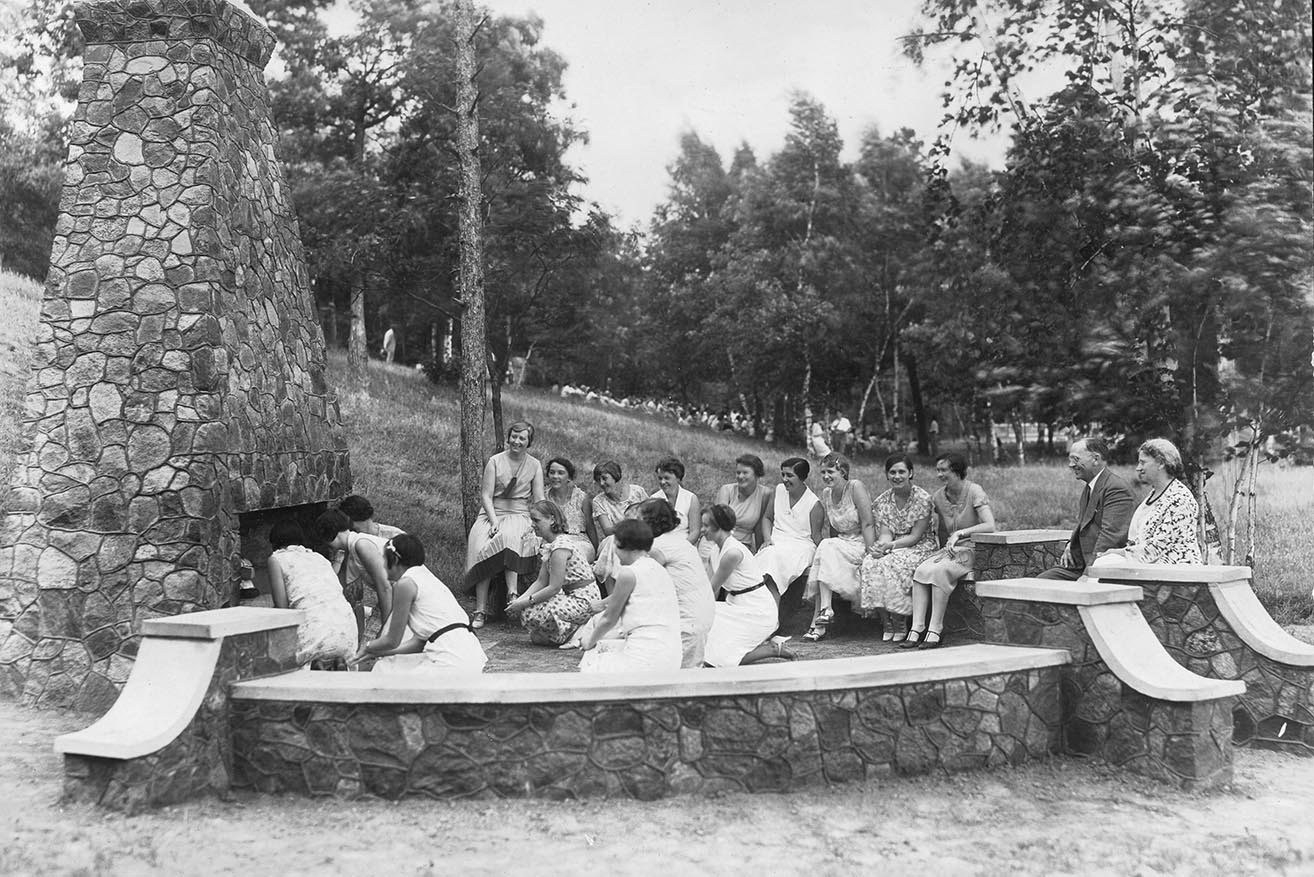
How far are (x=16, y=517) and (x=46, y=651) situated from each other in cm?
89

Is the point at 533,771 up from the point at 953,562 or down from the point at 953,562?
down

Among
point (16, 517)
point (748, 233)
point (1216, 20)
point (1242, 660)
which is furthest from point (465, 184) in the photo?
point (748, 233)

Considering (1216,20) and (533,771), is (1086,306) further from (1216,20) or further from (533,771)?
(533,771)

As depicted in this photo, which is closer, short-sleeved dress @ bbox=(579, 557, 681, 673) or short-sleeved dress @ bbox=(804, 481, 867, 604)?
short-sleeved dress @ bbox=(579, 557, 681, 673)

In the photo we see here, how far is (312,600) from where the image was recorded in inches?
248

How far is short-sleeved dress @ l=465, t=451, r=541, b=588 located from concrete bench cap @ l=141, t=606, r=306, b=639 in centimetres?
401

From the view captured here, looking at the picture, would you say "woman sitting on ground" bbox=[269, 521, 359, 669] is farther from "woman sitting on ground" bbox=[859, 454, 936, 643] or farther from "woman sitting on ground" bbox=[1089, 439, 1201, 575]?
"woman sitting on ground" bbox=[1089, 439, 1201, 575]

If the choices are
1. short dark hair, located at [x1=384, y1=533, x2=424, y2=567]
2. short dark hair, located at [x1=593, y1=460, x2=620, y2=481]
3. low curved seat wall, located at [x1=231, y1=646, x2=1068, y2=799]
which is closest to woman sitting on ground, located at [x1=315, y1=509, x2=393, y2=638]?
short dark hair, located at [x1=384, y1=533, x2=424, y2=567]

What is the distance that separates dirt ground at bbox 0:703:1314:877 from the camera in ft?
13.8

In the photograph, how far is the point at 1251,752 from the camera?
19.5ft

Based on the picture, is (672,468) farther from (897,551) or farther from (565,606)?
(897,551)

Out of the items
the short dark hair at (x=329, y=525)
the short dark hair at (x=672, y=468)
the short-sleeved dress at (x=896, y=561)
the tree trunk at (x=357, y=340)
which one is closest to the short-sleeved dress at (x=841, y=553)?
the short-sleeved dress at (x=896, y=561)

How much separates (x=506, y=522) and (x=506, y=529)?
0.08 metres

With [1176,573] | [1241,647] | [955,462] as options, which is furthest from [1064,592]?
[955,462]
